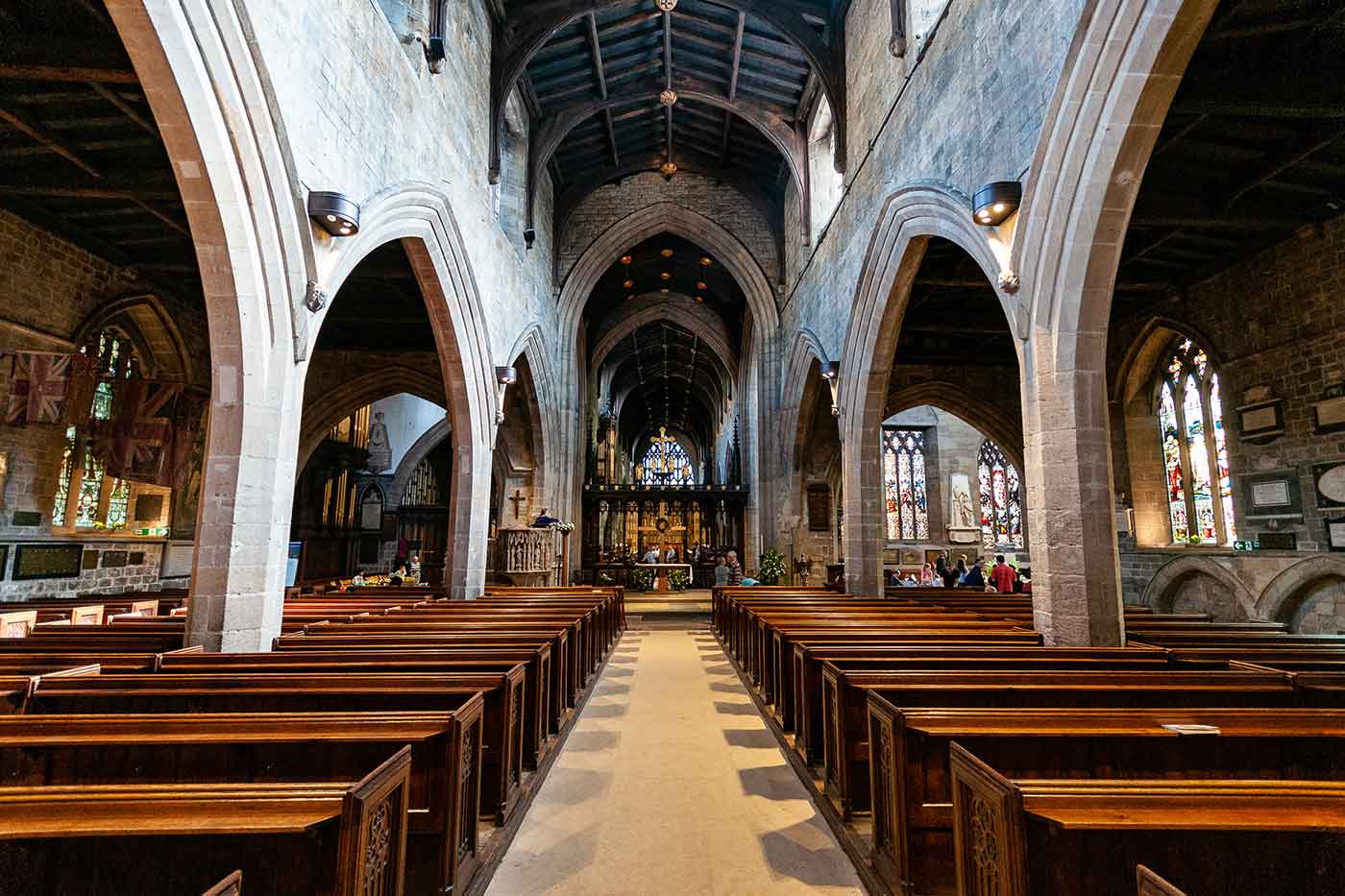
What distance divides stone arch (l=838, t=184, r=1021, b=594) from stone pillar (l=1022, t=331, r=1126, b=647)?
102 inches

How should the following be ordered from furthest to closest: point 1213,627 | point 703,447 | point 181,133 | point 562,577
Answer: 1. point 703,447
2. point 562,577
3. point 1213,627
4. point 181,133

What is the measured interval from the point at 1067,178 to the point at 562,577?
11.0 metres

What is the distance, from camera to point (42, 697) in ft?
8.22

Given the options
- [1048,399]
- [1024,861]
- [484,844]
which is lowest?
[484,844]

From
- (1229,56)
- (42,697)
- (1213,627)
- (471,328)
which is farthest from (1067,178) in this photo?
(471,328)

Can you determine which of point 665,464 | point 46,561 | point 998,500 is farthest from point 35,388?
point 665,464

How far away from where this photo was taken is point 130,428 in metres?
7.38

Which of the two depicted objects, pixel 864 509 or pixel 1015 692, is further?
pixel 864 509

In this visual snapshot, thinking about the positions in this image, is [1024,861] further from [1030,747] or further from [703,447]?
[703,447]

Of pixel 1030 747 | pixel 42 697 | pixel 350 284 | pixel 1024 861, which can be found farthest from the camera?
pixel 350 284

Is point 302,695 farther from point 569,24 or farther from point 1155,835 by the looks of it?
point 569,24

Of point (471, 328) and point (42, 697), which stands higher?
point (471, 328)

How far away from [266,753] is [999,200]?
528 centimetres

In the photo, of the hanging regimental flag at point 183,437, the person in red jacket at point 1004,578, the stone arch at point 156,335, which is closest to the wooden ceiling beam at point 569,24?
the stone arch at point 156,335
